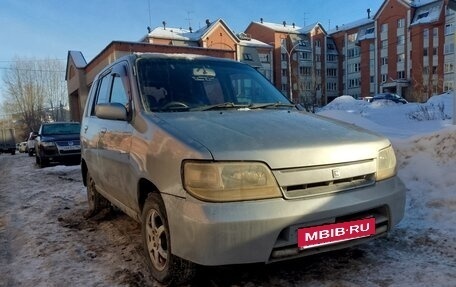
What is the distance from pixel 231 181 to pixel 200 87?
148 cm

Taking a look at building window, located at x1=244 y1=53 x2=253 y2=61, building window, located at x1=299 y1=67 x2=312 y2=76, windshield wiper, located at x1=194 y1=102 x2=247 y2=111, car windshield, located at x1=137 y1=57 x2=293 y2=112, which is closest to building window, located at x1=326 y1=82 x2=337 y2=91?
building window, located at x1=299 y1=67 x2=312 y2=76

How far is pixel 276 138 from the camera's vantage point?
2.66m

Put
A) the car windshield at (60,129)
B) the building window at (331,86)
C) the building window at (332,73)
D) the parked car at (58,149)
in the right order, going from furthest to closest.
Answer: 1. the building window at (332,73)
2. the building window at (331,86)
3. the car windshield at (60,129)
4. the parked car at (58,149)

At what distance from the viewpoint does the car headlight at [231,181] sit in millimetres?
2422

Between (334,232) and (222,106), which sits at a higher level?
(222,106)

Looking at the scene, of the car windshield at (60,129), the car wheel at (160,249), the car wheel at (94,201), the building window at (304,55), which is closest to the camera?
the car wheel at (160,249)

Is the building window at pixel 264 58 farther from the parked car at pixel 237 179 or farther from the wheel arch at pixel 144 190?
the wheel arch at pixel 144 190

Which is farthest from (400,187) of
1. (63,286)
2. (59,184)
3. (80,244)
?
(59,184)

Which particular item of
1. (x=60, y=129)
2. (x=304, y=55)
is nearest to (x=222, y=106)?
(x=60, y=129)

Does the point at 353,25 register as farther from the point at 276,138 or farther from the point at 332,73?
the point at 276,138

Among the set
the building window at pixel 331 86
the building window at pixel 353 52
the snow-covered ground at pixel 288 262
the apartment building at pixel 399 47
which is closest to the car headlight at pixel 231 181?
the snow-covered ground at pixel 288 262

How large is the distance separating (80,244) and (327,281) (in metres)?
2.48

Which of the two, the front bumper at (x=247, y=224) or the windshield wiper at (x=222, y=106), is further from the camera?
the windshield wiper at (x=222, y=106)

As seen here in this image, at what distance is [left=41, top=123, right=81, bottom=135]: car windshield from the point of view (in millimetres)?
13836
